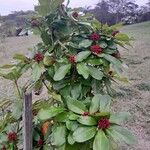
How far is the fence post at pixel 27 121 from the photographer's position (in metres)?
1.57

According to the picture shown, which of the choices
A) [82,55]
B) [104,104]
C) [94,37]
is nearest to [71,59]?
[82,55]

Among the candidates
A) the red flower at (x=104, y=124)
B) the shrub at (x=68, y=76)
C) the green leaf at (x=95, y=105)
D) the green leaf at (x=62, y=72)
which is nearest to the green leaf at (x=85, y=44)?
the shrub at (x=68, y=76)

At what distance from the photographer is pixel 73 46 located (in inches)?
62.8

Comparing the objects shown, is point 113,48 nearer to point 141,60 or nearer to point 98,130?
point 98,130

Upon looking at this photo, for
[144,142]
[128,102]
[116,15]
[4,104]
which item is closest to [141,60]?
[128,102]

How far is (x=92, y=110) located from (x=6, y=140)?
0.50 meters

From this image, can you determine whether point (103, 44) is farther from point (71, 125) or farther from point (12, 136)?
point (12, 136)

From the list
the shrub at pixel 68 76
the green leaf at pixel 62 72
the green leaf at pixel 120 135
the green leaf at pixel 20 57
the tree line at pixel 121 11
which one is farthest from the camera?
the tree line at pixel 121 11

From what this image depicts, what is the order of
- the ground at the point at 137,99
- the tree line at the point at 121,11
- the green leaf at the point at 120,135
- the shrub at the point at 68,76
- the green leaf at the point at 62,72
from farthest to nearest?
the tree line at the point at 121,11 < the ground at the point at 137,99 < the green leaf at the point at 62,72 < the shrub at the point at 68,76 < the green leaf at the point at 120,135

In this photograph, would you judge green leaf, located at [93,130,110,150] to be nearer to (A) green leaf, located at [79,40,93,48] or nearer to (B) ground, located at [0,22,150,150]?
(A) green leaf, located at [79,40,93,48]

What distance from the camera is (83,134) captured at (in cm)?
131

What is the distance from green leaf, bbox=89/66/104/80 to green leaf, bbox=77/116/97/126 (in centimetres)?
23

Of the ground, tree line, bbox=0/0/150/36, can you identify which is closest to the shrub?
the ground

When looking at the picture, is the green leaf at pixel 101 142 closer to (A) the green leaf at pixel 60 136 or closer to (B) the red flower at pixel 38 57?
(A) the green leaf at pixel 60 136
